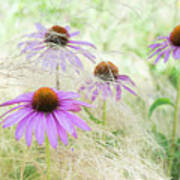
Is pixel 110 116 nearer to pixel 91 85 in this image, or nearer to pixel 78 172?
pixel 91 85

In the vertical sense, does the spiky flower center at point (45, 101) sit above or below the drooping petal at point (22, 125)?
above

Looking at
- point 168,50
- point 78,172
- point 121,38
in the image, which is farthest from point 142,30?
point 78,172

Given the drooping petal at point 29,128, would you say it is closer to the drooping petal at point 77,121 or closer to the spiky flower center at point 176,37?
the drooping petal at point 77,121

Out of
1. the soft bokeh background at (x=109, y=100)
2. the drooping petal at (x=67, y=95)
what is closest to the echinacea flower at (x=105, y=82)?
the soft bokeh background at (x=109, y=100)

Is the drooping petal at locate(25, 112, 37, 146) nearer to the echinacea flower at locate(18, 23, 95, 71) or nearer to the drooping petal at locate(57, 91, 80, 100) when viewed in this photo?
the drooping petal at locate(57, 91, 80, 100)

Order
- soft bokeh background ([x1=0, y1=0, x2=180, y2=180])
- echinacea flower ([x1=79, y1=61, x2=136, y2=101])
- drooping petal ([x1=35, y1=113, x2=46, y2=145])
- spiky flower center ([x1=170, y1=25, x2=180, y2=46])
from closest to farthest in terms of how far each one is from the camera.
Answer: drooping petal ([x1=35, y1=113, x2=46, y2=145])
soft bokeh background ([x1=0, y1=0, x2=180, y2=180])
echinacea flower ([x1=79, y1=61, x2=136, y2=101])
spiky flower center ([x1=170, y1=25, x2=180, y2=46])

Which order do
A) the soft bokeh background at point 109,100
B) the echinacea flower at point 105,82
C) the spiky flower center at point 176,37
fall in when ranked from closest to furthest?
1. the soft bokeh background at point 109,100
2. the echinacea flower at point 105,82
3. the spiky flower center at point 176,37

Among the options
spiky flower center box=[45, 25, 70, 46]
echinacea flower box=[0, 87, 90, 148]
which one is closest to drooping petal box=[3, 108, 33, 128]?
echinacea flower box=[0, 87, 90, 148]

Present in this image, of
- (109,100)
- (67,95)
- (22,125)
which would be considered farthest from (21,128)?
(109,100)
